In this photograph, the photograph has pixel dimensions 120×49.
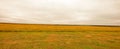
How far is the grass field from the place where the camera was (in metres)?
2.39

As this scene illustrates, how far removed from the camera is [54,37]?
2.83 metres

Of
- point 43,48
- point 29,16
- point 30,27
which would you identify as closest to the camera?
point 43,48

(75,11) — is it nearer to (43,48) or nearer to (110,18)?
(110,18)

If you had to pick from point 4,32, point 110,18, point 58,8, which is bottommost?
point 4,32

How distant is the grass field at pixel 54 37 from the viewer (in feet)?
7.86

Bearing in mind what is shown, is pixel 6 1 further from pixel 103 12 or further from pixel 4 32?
pixel 103 12

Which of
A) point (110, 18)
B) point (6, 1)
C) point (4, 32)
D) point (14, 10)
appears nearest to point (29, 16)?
point (14, 10)

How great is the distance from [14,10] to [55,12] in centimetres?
73

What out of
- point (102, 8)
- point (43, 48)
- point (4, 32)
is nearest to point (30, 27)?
point (4, 32)

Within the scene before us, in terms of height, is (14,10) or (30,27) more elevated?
(14,10)

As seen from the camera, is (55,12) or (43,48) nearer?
(43,48)

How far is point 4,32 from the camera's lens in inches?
117

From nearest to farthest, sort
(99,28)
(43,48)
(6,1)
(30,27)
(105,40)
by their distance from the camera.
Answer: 1. (43,48)
2. (6,1)
3. (105,40)
4. (30,27)
5. (99,28)

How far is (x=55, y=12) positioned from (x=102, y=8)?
0.87 metres
